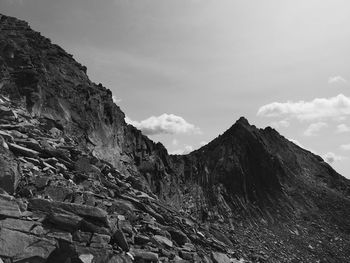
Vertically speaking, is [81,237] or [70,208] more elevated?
[70,208]

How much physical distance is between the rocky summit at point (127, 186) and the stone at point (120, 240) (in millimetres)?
42

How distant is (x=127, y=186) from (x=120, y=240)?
10081mm

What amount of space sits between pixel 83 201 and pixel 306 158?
65.6m

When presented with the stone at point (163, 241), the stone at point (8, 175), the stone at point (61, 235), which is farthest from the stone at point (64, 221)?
the stone at point (163, 241)

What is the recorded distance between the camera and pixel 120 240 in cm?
1542

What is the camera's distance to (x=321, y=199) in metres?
58.6

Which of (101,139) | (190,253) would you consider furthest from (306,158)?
(190,253)

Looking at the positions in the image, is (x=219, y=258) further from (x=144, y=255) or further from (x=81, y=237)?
(x=81, y=237)

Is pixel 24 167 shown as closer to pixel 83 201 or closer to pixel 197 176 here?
pixel 83 201

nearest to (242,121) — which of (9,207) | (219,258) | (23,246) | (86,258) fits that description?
(219,258)

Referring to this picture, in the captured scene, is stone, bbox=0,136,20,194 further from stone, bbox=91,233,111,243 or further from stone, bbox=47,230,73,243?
stone, bbox=91,233,111,243

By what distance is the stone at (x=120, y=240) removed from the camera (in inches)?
606

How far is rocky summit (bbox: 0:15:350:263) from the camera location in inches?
582

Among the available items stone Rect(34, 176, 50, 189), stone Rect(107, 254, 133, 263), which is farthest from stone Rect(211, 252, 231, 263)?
stone Rect(34, 176, 50, 189)
